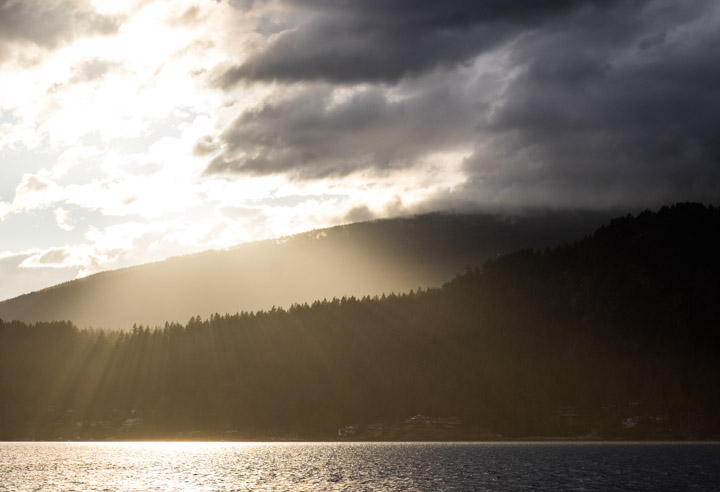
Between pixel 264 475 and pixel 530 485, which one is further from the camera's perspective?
pixel 264 475

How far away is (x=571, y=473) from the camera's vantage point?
162125 millimetres

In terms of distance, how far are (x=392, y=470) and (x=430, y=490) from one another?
4399 cm

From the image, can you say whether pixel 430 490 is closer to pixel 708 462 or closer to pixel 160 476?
pixel 160 476

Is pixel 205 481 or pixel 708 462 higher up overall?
pixel 205 481

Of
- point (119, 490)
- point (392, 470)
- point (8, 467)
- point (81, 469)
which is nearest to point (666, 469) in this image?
point (392, 470)

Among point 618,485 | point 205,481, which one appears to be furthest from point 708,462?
point 205,481

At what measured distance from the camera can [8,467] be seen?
193 m

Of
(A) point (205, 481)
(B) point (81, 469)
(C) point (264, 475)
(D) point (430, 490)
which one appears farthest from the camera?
(B) point (81, 469)

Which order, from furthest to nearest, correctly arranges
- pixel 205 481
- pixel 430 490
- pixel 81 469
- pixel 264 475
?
pixel 81 469, pixel 264 475, pixel 205 481, pixel 430 490

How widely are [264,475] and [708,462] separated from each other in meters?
101

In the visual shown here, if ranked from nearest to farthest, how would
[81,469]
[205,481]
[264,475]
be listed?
[205,481], [264,475], [81,469]

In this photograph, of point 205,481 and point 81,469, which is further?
point 81,469

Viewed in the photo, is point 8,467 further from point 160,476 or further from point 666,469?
point 666,469

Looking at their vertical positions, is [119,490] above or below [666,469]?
above
